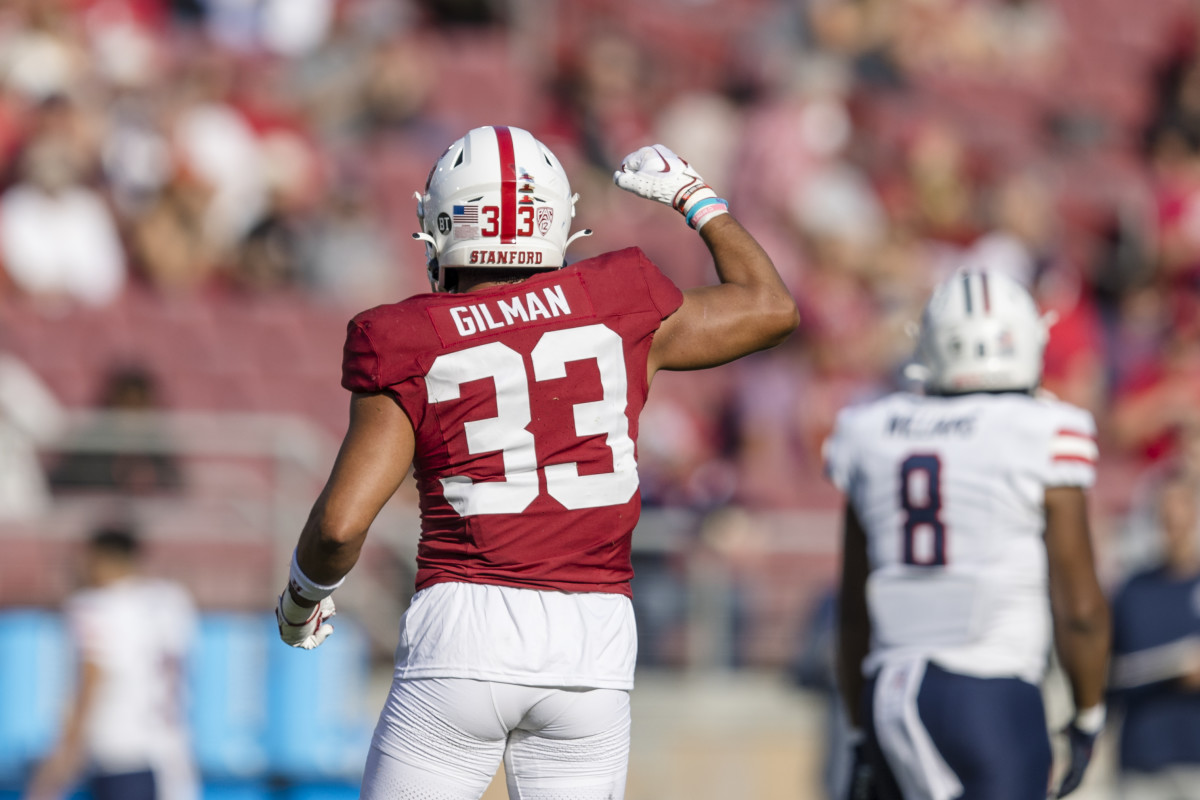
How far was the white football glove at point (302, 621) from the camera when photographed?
3.71 m

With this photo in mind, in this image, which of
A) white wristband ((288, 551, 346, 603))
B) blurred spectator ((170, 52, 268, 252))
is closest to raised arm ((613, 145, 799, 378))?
white wristband ((288, 551, 346, 603))

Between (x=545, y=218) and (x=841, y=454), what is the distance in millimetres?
1491

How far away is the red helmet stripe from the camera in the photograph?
144 inches

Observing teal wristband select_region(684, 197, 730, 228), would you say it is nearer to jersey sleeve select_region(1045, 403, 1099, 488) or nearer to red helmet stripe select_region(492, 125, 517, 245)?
red helmet stripe select_region(492, 125, 517, 245)

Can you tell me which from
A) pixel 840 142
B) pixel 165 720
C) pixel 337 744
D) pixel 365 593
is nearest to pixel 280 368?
pixel 365 593

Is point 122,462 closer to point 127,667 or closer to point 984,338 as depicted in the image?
point 127,667

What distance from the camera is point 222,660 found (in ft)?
27.7

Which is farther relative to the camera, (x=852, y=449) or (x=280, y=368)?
(x=280, y=368)

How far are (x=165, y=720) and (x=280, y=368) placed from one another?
3.06 meters

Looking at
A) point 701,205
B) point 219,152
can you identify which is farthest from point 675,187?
point 219,152

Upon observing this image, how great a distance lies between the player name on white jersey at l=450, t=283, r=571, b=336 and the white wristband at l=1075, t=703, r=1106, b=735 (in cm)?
208

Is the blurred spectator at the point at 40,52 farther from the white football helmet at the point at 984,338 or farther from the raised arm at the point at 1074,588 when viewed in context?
the raised arm at the point at 1074,588

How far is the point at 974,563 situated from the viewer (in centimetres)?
458

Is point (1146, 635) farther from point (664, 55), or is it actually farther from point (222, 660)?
point (664, 55)
